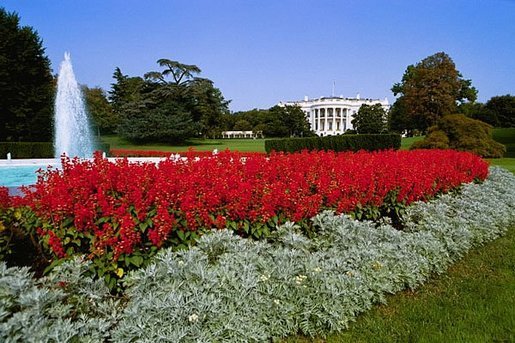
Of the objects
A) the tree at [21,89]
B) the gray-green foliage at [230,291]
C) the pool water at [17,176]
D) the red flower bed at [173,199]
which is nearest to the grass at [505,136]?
the red flower bed at [173,199]

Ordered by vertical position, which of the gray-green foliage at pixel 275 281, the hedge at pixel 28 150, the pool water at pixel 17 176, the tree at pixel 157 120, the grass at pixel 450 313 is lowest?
the grass at pixel 450 313

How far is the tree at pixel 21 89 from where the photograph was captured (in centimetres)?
2845

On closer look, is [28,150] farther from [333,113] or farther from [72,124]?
[333,113]

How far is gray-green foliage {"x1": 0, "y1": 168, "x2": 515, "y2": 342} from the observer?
216 centimetres

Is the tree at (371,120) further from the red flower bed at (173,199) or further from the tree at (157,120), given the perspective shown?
the red flower bed at (173,199)

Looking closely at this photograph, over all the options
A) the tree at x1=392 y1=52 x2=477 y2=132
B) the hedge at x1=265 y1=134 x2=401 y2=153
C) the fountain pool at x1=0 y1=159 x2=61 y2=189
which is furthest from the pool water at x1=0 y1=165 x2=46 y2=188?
the tree at x1=392 y1=52 x2=477 y2=132

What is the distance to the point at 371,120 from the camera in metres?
68.0

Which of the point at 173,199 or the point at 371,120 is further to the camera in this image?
the point at 371,120

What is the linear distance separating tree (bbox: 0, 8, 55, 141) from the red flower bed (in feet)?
94.5

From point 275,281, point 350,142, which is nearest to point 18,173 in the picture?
point 275,281

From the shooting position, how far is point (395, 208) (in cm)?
552

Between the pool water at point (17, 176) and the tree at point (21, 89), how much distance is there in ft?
49.1

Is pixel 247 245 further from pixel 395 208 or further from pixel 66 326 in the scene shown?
pixel 395 208

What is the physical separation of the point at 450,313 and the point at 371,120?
6832 centimetres
